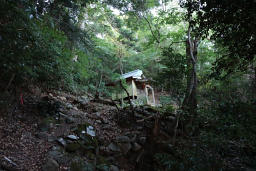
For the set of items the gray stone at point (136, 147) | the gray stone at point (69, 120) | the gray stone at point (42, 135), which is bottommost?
the gray stone at point (136, 147)

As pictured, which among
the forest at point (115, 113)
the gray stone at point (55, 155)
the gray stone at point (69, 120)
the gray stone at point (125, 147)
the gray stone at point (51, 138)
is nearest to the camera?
the forest at point (115, 113)

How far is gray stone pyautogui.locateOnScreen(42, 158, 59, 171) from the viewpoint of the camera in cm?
348

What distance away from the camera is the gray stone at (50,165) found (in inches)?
137

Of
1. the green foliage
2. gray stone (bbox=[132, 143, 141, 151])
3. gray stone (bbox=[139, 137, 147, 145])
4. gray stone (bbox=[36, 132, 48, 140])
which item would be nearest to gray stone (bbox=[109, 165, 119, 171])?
gray stone (bbox=[132, 143, 141, 151])

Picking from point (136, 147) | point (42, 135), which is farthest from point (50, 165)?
point (136, 147)

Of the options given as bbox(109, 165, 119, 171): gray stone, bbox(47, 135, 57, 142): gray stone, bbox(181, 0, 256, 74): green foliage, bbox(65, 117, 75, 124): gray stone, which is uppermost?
bbox(181, 0, 256, 74): green foliage

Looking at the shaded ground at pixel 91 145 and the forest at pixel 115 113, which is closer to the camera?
the forest at pixel 115 113

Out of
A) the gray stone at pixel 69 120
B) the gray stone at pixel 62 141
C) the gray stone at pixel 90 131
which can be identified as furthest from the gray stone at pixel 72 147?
the gray stone at pixel 69 120

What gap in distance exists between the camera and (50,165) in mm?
3561

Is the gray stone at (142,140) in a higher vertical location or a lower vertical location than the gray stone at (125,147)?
higher

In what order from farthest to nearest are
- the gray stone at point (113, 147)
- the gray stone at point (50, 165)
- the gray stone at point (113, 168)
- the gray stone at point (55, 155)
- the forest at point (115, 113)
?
the gray stone at point (113, 147)
the gray stone at point (113, 168)
the gray stone at point (55, 155)
the gray stone at point (50, 165)
the forest at point (115, 113)

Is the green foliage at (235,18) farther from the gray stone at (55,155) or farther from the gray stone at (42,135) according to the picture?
the gray stone at (42,135)

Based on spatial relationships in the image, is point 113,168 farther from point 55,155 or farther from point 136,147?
point 55,155

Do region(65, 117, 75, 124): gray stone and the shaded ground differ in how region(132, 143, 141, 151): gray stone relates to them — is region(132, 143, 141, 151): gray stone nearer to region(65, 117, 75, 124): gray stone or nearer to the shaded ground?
the shaded ground
